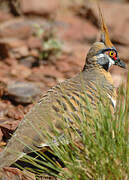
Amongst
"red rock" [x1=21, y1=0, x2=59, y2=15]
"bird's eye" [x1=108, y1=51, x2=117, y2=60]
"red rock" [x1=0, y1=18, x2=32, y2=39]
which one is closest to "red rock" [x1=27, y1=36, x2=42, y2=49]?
"red rock" [x1=0, y1=18, x2=32, y2=39]

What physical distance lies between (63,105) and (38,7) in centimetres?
778

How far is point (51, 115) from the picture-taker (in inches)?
157

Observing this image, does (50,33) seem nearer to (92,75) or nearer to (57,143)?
(92,75)

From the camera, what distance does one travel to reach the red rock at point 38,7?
37.0 feet

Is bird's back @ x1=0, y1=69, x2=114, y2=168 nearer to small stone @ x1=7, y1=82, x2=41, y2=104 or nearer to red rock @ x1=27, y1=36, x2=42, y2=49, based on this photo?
small stone @ x1=7, y1=82, x2=41, y2=104

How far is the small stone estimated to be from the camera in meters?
6.07

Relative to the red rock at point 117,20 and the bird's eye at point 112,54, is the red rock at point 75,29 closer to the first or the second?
the red rock at point 117,20

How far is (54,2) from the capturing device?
11.6 metres

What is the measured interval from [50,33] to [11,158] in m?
5.41

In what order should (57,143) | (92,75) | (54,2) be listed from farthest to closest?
1. (54,2)
2. (92,75)
3. (57,143)

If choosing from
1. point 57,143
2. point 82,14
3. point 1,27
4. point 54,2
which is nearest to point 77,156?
point 57,143

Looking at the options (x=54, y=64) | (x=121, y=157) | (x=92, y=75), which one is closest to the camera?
(x=121, y=157)

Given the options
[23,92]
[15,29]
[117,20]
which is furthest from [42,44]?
[117,20]

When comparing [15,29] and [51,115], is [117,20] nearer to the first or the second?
[15,29]
